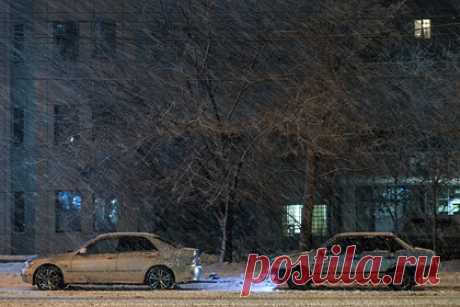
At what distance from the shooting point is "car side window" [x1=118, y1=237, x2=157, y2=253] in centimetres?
1970

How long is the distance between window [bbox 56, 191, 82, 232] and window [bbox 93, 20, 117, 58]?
21.9 feet

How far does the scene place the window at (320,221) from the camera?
107 ft

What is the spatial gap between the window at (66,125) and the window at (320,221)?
11041mm

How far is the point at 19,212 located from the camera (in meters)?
34.2

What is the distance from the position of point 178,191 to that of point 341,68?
685 cm

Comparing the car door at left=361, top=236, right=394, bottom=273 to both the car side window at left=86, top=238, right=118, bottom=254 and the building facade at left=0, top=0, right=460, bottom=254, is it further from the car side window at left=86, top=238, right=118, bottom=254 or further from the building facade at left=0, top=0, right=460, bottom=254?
the building facade at left=0, top=0, right=460, bottom=254

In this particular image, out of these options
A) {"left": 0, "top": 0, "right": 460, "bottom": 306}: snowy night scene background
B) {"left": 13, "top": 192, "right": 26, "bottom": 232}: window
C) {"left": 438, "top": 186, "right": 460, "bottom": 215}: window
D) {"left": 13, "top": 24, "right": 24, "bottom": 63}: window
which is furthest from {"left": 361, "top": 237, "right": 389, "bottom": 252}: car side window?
{"left": 13, "top": 24, "right": 24, "bottom": 63}: window

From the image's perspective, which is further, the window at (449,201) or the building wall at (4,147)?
the building wall at (4,147)

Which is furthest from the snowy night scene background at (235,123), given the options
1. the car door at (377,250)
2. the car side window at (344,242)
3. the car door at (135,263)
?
the car side window at (344,242)

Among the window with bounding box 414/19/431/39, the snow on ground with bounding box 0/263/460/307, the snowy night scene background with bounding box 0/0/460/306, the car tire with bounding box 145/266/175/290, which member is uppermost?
the window with bounding box 414/19/431/39

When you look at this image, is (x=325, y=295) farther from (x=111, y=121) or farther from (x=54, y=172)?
(x=54, y=172)

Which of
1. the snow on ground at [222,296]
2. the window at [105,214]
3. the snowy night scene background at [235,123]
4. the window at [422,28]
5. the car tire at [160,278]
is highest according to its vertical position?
the window at [422,28]

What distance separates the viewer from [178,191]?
25.8 m

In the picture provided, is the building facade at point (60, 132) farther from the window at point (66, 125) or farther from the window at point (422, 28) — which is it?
the window at point (422, 28)
